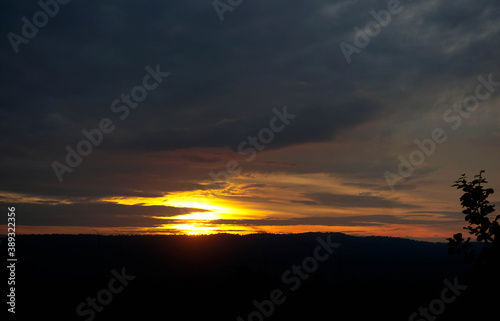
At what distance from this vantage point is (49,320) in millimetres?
23641

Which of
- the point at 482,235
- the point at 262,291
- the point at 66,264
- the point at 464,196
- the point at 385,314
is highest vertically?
the point at 66,264

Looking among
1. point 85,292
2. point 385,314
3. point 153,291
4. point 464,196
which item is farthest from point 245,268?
point 464,196

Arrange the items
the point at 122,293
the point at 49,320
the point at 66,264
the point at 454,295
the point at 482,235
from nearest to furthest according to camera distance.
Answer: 1. the point at 482,235
2. the point at 454,295
3. the point at 49,320
4. the point at 122,293
5. the point at 66,264

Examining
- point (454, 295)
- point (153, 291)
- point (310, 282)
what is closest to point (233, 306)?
point (310, 282)

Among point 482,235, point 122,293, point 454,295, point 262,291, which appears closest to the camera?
point 482,235

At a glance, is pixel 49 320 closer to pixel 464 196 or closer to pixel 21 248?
pixel 464 196

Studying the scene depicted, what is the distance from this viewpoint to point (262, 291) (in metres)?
25.6

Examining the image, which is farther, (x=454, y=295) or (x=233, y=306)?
(x=233, y=306)

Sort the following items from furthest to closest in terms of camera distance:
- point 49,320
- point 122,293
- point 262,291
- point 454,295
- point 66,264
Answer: point 66,264
point 122,293
point 262,291
point 49,320
point 454,295

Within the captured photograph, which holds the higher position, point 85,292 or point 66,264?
point 66,264

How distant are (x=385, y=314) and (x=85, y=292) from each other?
827 inches

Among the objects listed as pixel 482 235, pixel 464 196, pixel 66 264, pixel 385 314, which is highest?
pixel 66 264

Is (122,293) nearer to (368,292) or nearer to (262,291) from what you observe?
(262,291)

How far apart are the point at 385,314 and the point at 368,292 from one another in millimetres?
3775
